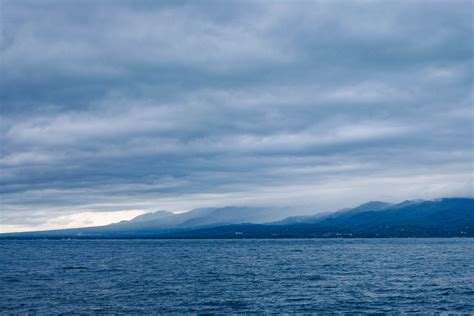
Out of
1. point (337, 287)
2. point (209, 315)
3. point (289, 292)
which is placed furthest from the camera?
point (337, 287)

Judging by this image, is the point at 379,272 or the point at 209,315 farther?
the point at 379,272

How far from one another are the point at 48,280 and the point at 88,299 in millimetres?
27931

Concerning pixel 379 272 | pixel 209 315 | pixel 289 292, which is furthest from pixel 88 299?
pixel 379 272

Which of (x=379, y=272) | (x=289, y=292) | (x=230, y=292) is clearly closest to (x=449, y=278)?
(x=379, y=272)

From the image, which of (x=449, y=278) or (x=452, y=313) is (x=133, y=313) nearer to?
(x=452, y=313)

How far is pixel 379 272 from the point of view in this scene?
103 meters

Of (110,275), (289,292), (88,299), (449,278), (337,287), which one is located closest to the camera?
(88,299)

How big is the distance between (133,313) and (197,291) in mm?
18597

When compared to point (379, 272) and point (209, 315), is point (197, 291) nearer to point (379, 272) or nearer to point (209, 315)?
point (209, 315)

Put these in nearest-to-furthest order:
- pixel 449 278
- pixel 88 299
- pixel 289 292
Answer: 1. pixel 88 299
2. pixel 289 292
3. pixel 449 278

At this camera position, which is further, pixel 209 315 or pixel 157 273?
A: pixel 157 273

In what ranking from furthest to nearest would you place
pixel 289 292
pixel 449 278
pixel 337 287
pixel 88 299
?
1. pixel 449 278
2. pixel 337 287
3. pixel 289 292
4. pixel 88 299

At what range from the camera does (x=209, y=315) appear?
57156mm

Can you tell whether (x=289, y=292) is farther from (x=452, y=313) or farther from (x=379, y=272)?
(x=379, y=272)
